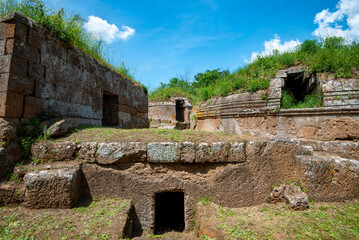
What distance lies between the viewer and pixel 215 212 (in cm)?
288

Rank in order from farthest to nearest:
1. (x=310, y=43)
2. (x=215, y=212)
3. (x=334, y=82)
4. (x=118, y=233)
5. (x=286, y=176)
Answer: (x=310, y=43), (x=334, y=82), (x=286, y=176), (x=215, y=212), (x=118, y=233)

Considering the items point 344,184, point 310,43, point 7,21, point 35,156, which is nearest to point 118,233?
point 35,156

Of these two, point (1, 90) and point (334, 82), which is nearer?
point (1, 90)

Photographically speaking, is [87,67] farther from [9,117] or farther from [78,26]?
[9,117]

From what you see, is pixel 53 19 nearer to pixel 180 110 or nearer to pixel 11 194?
pixel 11 194

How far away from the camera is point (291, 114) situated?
560 cm

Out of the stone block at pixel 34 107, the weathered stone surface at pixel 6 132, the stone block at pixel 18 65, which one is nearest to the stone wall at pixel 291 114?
the stone block at pixel 34 107

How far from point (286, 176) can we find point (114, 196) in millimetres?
2764

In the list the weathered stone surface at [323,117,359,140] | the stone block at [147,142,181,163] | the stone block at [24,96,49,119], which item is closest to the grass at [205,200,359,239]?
the stone block at [147,142,181,163]

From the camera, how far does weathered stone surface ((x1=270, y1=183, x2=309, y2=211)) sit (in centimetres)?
291

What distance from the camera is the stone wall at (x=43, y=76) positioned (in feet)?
10.4

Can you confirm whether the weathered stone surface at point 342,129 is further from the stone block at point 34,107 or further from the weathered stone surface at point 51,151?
the stone block at point 34,107

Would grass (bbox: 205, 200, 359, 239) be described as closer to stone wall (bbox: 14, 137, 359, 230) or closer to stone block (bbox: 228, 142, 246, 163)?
stone wall (bbox: 14, 137, 359, 230)

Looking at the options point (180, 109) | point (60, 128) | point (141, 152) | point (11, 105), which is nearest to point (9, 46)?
point (11, 105)
